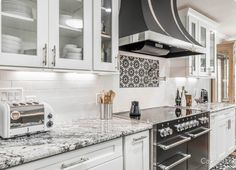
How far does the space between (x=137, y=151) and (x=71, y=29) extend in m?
1.17

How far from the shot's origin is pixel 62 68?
4.95 ft

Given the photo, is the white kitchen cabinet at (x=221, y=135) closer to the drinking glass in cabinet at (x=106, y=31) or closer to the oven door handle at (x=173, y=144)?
the oven door handle at (x=173, y=144)

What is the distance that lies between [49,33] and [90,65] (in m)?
0.43

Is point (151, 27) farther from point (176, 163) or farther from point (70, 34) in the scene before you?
point (176, 163)

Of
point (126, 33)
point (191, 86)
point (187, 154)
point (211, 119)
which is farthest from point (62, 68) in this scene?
point (191, 86)

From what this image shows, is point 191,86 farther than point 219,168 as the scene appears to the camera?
Yes

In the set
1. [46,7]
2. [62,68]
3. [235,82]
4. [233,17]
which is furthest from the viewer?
[235,82]

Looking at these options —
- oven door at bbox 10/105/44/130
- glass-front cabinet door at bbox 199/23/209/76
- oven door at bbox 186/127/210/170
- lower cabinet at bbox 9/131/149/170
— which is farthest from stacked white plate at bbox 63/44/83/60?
glass-front cabinet door at bbox 199/23/209/76

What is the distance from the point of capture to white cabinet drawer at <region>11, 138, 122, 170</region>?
109 centimetres

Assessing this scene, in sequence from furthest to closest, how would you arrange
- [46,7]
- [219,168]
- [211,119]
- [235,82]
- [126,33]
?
1. [235,82]
2. [219,168]
3. [211,119]
4. [126,33]
5. [46,7]

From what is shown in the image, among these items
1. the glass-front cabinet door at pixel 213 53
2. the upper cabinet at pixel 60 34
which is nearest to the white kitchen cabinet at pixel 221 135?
the glass-front cabinet door at pixel 213 53

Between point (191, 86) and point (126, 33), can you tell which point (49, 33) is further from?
point (191, 86)

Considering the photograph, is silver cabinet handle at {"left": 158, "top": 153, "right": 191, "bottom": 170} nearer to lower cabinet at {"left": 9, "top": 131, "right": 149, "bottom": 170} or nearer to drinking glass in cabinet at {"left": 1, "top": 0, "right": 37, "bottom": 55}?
lower cabinet at {"left": 9, "top": 131, "right": 149, "bottom": 170}

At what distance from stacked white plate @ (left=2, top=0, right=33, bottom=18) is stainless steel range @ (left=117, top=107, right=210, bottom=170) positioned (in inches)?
53.7
